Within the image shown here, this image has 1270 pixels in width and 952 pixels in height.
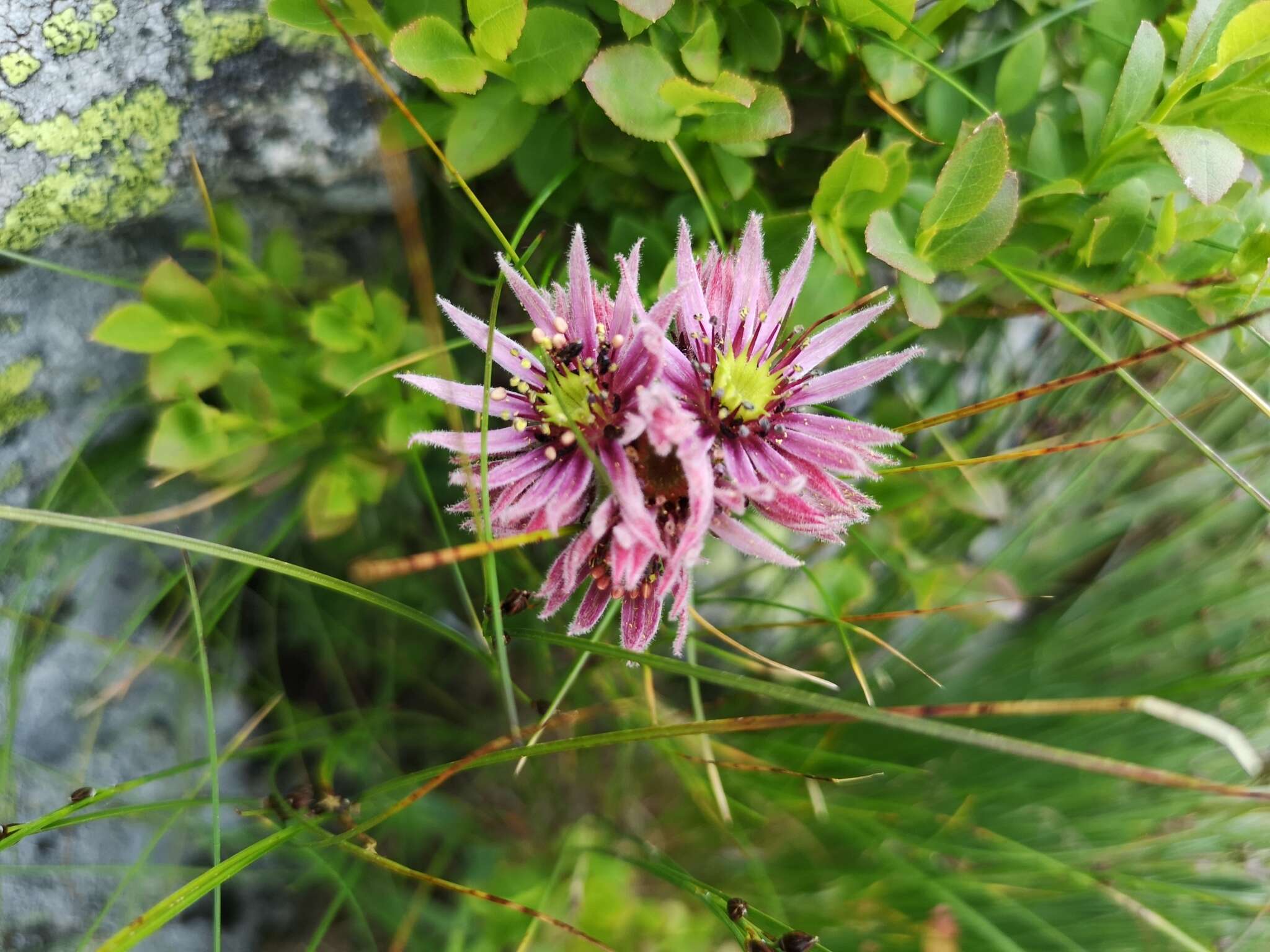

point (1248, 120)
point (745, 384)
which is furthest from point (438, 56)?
point (1248, 120)

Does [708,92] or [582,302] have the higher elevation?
[708,92]

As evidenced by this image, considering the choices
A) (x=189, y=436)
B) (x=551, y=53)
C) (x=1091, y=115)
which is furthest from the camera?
(x=189, y=436)

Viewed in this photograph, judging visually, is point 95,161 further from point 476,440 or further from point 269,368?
point 476,440

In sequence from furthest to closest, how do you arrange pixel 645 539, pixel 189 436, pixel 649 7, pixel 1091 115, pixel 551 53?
pixel 189 436
pixel 1091 115
pixel 551 53
pixel 649 7
pixel 645 539

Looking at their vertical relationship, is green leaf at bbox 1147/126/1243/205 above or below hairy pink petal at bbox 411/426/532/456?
above

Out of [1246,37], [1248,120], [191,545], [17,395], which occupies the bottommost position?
[17,395]

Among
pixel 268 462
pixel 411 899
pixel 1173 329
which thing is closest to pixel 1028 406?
pixel 1173 329

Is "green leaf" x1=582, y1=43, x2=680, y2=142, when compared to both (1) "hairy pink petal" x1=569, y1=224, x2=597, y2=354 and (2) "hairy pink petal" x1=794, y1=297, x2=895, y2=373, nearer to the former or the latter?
(1) "hairy pink petal" x1=569, y1=224, x2=597, y2=354

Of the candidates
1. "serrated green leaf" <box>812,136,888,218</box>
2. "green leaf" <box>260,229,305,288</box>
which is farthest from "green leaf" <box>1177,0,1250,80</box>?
"green leaf" <box>260,229,305,288</box>
